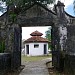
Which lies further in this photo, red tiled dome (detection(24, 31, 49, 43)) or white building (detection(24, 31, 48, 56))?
red tiled dome (detection(24, 31, 49, 43))

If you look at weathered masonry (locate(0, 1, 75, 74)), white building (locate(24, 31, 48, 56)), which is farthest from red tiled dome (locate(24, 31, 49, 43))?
weathered masonry (locate(0, 1, 75, 74))

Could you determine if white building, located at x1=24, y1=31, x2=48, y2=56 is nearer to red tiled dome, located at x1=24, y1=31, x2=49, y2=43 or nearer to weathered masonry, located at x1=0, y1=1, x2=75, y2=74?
red tiled dome, located at x1=24, y1=31, x2=49, y2=43

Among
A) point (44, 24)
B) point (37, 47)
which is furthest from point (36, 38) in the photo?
point (44, 24)

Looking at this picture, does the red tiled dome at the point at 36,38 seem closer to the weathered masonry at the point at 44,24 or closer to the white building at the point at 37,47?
the white building at the point at 37,47

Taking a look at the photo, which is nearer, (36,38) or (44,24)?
(44,24)

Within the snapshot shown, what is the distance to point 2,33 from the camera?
596 inches

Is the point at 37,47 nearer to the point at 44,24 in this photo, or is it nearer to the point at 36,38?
the point at 36,38

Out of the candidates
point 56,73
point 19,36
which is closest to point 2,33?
point 19,36

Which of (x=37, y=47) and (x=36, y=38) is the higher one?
(x=36, y=38)

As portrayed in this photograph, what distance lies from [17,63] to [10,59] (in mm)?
617

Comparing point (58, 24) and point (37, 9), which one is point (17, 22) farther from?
point (58, 24)

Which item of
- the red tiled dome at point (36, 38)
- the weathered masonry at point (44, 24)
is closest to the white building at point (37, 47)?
the red tiled dome at point (36, 38)

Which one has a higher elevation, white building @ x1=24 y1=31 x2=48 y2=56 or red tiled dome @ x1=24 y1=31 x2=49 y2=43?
red tiled dome @ x1=24 y1=31 x2=49 y2=43

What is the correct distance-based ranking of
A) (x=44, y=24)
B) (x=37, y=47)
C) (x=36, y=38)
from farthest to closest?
(x=36, y=38), (x=37, y=47), (x=44, y=24)
